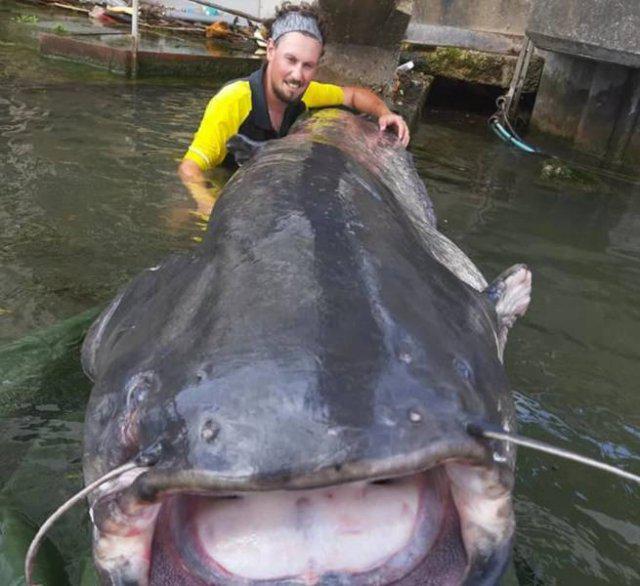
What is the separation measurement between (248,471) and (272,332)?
280 mm

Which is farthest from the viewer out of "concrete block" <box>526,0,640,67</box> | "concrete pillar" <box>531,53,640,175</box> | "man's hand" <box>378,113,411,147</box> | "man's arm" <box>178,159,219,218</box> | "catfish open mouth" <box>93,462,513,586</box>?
"concrete pillar" <box>531,53,640,175</box>

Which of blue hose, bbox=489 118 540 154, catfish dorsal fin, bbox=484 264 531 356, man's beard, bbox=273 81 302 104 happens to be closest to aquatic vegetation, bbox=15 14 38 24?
blue hose, bbox=489 118 540 154

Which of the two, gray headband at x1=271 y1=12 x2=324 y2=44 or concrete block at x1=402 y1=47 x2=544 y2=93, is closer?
gray headband at x1=271 y1=12 x2=324 y2=44

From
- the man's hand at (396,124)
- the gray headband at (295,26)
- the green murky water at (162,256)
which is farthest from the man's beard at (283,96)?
the green murky water at (162,256)

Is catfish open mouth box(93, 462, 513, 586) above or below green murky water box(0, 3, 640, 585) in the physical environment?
above

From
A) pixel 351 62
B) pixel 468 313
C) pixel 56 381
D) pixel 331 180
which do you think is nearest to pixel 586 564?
pixel 468 313

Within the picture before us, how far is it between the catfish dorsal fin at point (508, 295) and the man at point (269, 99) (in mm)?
1973

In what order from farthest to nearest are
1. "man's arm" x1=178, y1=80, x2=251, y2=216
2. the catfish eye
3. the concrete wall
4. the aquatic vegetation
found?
the aquatic vegetation
the concrete wall
"man's arm" x1=178, y1=80, x2=251, y2=216
the catfish eye

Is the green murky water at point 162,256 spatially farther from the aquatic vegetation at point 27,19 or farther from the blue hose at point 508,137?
the aquatic vegetation at point 27,19

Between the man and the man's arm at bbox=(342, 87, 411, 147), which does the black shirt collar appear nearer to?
the man

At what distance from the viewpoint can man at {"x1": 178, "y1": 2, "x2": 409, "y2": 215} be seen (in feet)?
13.2

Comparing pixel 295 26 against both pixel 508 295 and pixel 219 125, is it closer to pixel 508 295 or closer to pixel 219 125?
pixel 219 125

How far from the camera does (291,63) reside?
4023 mm

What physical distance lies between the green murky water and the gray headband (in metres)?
1.13
